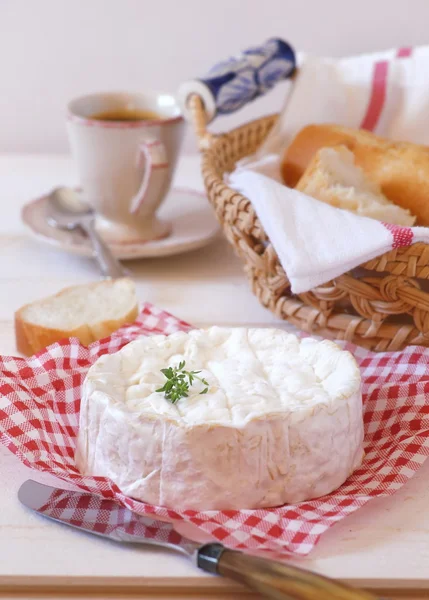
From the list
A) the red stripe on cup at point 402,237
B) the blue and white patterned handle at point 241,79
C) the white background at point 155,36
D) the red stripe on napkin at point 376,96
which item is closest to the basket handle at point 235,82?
the blue and white patterned handle at point 241,79

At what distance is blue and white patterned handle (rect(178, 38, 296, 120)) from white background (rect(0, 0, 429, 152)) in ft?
1.21

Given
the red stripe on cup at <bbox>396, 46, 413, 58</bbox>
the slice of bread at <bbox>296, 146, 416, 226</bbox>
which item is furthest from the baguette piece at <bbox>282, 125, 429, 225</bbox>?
the red stripe on cup at <bbox>396, 46, 413, 58</bbox>

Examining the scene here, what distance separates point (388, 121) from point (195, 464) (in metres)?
0.84

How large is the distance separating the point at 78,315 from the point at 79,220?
14.0 inches

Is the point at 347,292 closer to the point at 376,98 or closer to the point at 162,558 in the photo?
the point at 162,558

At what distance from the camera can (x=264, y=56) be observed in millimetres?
1411

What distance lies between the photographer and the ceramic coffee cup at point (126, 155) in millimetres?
1372

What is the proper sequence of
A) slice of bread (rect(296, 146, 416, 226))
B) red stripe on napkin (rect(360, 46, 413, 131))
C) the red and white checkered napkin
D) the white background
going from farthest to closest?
the white background < red stripe on napkin (rect(360, 46, 413, 131)) < slice of bread (rect(296, 146, 416, 226)) < the red and white checkered napkin

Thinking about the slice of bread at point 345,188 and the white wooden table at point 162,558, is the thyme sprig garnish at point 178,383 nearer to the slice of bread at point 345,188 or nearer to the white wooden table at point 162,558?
the white wooden table at point 162,558

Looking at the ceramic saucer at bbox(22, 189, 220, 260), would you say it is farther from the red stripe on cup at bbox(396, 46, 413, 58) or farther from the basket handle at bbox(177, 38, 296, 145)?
the red stripe on cup at bbox(396, 46, 413, 58)

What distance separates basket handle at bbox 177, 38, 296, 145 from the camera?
4.45ft

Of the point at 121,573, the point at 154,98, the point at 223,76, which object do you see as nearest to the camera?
the point at 121,573

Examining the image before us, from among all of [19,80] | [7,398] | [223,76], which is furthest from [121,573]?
[19,80]

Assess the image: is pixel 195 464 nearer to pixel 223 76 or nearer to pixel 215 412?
pixel 215 412
